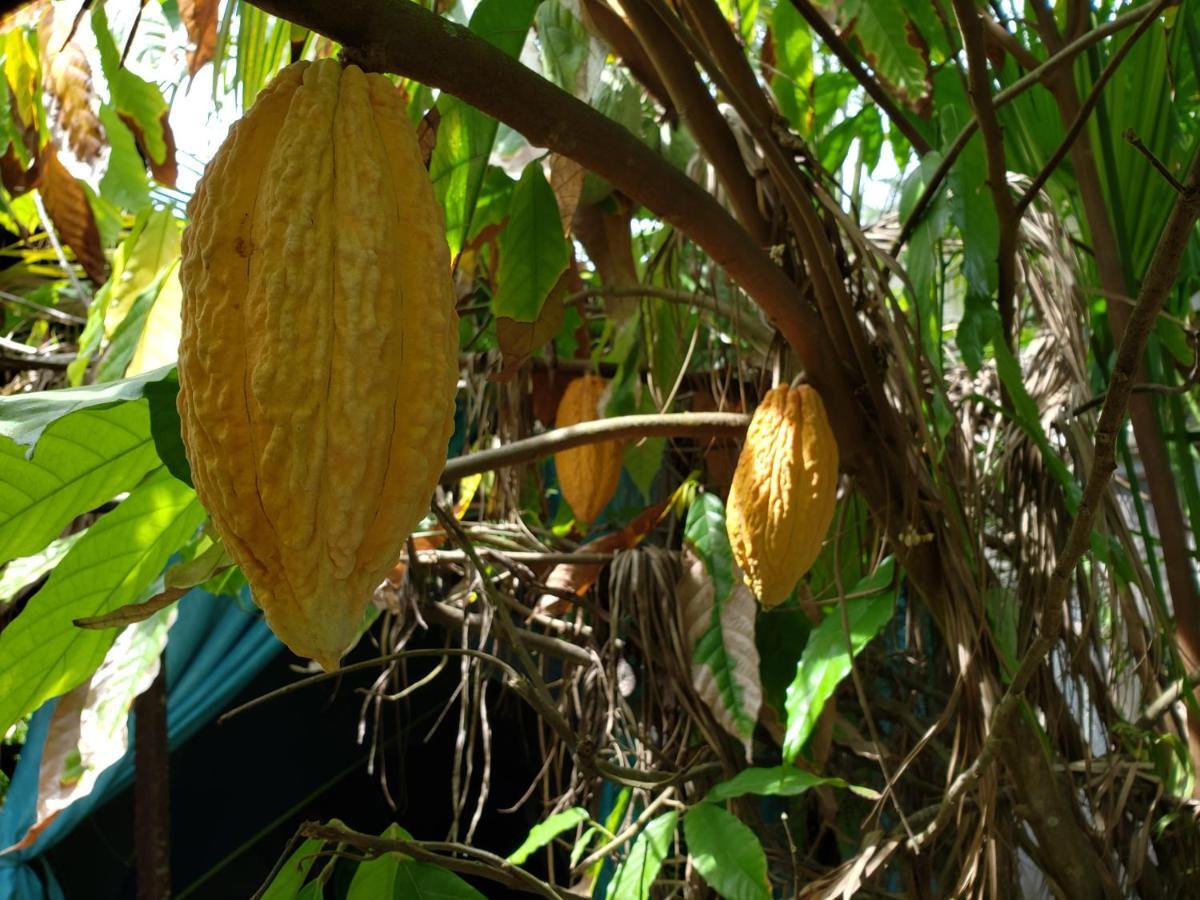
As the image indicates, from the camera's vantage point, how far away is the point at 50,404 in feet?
1.97

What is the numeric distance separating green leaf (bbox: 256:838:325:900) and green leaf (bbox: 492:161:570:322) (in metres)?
0.38

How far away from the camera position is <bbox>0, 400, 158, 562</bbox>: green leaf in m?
0.65

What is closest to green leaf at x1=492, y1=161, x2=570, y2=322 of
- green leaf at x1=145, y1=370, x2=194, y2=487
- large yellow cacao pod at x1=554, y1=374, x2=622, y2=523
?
green leaf at x1=145, y1=370, x2=194, y2=487

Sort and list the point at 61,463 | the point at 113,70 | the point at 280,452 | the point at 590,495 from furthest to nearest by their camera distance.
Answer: the point at 590,495
the point at 113,70
the point at 61,463
the point at 280,452

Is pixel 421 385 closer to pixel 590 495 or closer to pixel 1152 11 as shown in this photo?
pixel 1152 11

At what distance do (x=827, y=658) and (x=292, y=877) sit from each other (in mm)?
565

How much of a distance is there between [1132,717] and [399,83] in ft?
4.63

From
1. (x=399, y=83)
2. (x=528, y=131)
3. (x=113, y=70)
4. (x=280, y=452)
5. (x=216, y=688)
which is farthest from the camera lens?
(x=216, y=688)

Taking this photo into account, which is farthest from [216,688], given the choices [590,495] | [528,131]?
[528,131]

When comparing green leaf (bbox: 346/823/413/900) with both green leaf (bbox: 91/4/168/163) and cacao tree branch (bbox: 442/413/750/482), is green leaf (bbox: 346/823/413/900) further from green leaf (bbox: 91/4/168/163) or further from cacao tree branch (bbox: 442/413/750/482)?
green leaf (bbox: 91/4/168/163)

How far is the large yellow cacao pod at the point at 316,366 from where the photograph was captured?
0.40m

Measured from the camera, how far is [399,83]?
876mm

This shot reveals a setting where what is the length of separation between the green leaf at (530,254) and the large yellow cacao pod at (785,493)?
0.89 feet

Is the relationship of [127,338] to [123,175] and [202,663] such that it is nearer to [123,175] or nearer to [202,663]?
[123,175]
